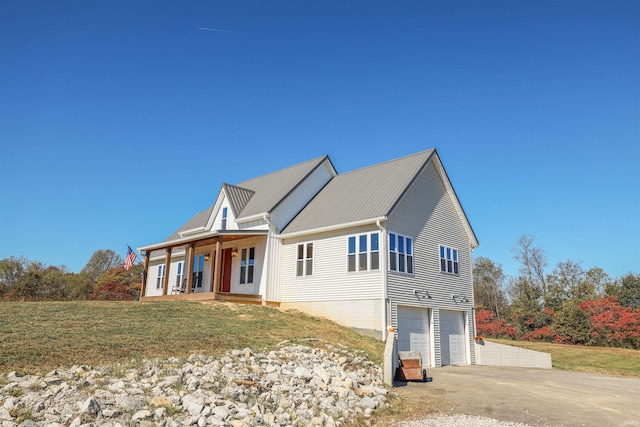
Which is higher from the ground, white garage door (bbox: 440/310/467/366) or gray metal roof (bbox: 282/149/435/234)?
Answer: gray metal roof (bbox: 282/149/435/234)

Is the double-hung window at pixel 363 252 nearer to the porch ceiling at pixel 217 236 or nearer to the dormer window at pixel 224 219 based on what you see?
the porch ceiling at pixel 217 236

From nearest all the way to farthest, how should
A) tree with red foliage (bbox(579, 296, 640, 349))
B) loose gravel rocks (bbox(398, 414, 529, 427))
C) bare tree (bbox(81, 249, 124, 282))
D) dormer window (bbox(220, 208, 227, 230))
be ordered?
loose gravel rocks (bbox(398, 414, 529, 427)), dormer window (bbox(220, 208, 227, 230)), tree with red foliage (bbox(579, 296, 640, 349)), bare tree (bbox(81, 249, 124, 282))

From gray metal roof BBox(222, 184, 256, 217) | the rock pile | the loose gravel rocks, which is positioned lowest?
the loose gravel rocks

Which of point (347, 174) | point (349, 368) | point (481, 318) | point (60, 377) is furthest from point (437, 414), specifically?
point (481, 318)

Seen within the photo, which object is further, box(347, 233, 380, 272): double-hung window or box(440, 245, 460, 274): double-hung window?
box(440, 245, 460, 274): double-hung window

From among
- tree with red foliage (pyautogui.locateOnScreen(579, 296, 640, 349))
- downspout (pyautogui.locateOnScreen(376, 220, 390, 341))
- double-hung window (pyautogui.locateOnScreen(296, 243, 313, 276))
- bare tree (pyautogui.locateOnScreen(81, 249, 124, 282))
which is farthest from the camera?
bare tree (pyautogui.locateOnScreen(81, 249, 124, 282))

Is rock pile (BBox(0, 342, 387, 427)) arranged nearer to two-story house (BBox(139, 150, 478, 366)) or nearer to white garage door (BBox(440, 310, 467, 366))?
two-story house (BBox(139, 150, 478, 366))

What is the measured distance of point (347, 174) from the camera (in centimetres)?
2377

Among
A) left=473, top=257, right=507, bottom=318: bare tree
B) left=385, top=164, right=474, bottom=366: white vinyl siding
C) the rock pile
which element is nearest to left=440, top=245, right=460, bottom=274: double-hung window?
left=385, top=164, right=474, bottom=366: white vinyl siding

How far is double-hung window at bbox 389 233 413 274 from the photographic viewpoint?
17.7 meters

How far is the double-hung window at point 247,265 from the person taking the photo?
21328 millimetres

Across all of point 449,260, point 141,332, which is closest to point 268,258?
point 449,260

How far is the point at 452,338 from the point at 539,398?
395 inches

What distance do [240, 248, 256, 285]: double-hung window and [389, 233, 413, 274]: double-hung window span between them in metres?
6.85
